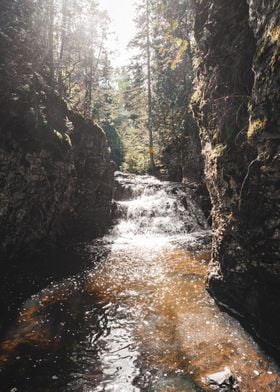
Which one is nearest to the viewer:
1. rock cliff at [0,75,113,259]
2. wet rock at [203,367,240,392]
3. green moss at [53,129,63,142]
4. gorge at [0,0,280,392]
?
wet rock at [203,367,240,392]

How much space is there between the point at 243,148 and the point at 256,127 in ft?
3.47

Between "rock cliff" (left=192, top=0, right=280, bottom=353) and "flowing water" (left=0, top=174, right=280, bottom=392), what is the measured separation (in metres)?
0.78

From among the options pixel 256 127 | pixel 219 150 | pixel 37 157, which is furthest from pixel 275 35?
pixel 37 157

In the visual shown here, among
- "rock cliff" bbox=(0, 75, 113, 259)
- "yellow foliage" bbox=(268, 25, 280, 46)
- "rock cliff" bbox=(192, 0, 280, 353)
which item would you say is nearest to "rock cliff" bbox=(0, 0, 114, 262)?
"rock cliff" bbox=(0, 75, 113, 259)

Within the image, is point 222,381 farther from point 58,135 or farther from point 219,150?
point 58,135

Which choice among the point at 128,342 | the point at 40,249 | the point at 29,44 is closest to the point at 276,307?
the point at 128,342

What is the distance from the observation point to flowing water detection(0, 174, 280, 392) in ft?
16.3

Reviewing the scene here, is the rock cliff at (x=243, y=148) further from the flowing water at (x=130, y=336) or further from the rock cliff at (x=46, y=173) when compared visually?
the rock cliff at (x=46, y=173)

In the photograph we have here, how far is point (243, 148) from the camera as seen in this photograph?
646 centimetres

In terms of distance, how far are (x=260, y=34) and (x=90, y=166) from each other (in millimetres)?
10996

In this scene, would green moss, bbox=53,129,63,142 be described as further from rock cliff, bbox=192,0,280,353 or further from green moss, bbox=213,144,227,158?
green moss, bbox=213,144,227,158

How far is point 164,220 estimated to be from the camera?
16.7 m

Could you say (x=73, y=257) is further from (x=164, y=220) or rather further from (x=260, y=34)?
(x=260, y=34)

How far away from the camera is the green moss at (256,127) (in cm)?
528
